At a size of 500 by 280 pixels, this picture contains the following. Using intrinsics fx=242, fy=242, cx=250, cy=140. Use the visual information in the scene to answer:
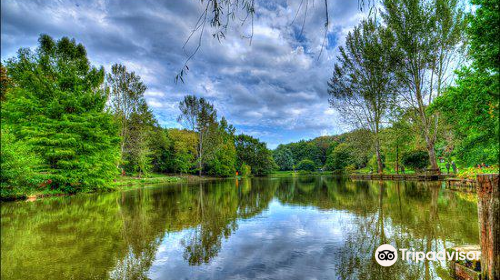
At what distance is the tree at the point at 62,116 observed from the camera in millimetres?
15078

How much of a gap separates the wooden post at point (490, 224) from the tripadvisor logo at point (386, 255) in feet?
4.45

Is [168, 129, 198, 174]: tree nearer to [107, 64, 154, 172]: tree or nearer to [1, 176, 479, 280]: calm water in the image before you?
[107, 64, 154, 172]: tree

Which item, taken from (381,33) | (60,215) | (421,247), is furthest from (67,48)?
(381,33)

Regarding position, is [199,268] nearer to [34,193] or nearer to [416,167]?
[34,193]

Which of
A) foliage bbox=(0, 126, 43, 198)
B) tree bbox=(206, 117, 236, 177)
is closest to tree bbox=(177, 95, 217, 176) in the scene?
tree bbox=(206, 117, 236, 177)

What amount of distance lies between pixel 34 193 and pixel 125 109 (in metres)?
16.2

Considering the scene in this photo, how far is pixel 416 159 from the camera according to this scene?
27.1 meters

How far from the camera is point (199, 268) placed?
4.10 m

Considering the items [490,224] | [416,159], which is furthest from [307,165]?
[490,224]

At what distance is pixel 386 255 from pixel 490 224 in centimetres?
193

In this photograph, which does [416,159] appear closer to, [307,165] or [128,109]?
[128,109]

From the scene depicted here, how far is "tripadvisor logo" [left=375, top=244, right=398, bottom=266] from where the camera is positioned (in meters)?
4.08

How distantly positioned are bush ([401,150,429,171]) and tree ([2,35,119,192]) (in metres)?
29.4

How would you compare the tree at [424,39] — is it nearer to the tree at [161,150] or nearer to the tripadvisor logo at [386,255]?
the tripadvisor logo at [386,255]
